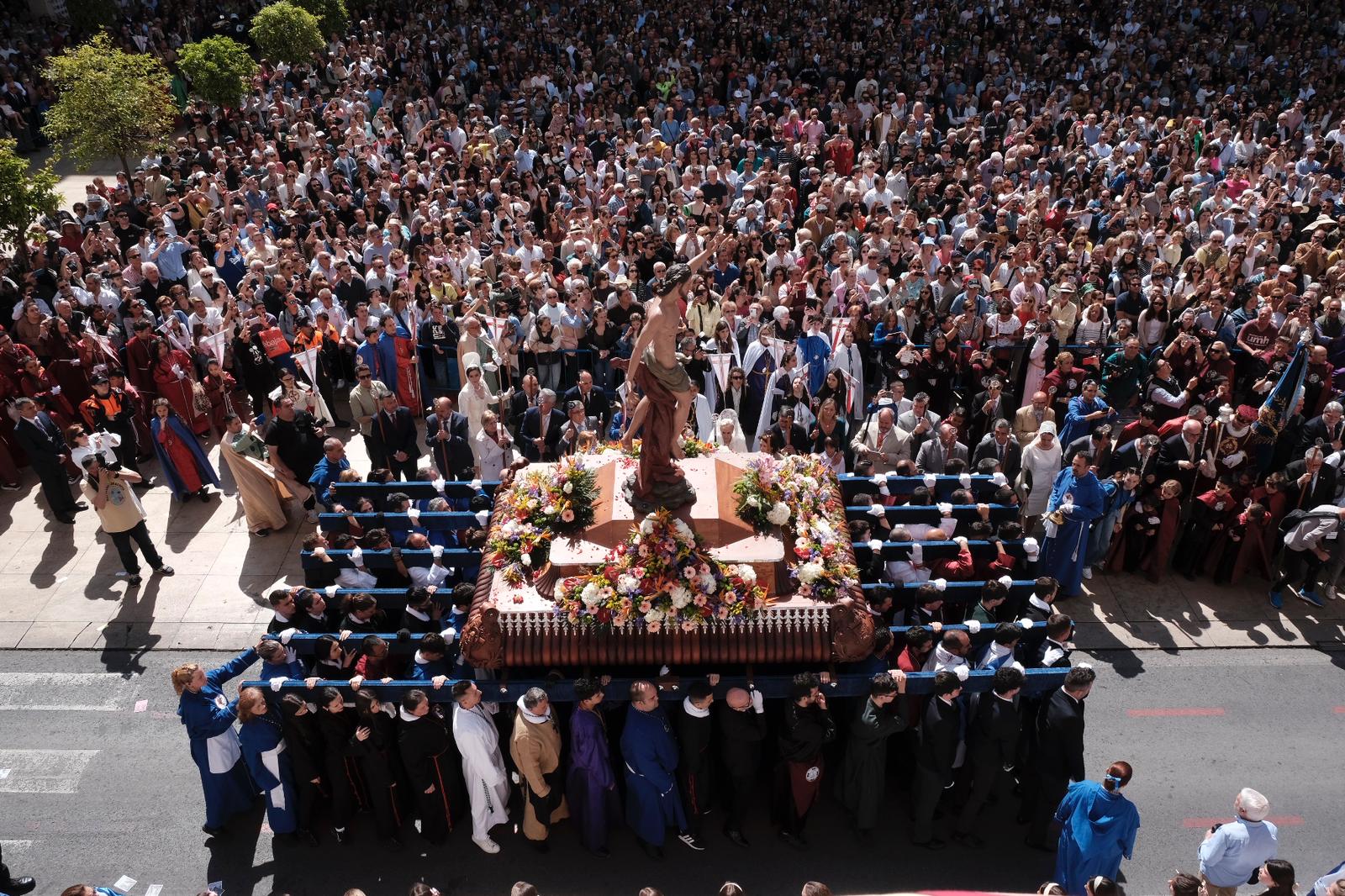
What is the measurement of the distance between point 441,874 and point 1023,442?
8.10 metres

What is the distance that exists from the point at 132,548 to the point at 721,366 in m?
7.43

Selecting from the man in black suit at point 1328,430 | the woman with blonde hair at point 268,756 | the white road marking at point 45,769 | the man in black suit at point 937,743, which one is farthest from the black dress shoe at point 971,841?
the white road marking at point 45,769

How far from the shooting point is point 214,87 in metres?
22.4

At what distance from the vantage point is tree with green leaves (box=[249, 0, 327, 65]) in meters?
25.4

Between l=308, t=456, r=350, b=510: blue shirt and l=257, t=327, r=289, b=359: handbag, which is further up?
l=257, t=327, r=289, b=359: handbag

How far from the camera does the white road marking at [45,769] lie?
8.82 meters

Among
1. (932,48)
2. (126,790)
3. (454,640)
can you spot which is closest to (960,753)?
(454,640)

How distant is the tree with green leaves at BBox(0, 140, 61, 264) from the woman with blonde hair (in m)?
11.8

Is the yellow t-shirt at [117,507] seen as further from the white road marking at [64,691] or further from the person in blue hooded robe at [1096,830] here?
the person in blue hooded robe at [1096,830]

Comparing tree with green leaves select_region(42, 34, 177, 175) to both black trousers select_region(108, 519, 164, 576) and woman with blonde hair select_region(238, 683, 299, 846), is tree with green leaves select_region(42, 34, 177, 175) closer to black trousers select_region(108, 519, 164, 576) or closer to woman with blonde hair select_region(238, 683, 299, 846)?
black trousers select_region(108, 519, 164, 576)

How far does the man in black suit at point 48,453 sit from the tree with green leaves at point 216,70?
1294 centimetres

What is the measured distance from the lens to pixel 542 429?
1175cm

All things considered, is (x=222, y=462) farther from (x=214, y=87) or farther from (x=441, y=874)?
Answer: (x=214, y=87)

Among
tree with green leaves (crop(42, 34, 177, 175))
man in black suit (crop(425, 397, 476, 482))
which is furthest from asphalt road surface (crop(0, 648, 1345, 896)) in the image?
tree with green leaves (crop(42, 34, 177, 175))
